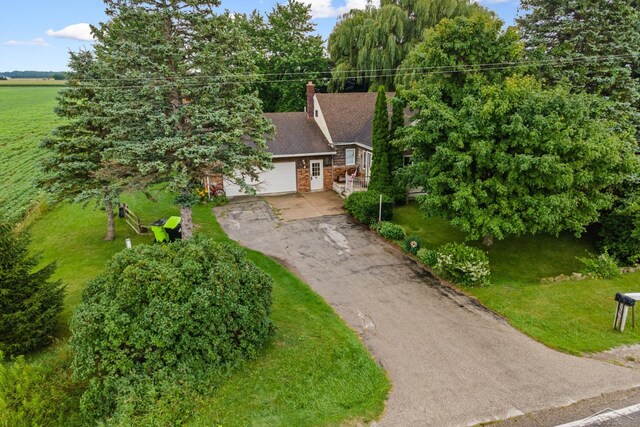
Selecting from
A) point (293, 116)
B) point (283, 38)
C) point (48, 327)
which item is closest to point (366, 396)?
point (48, 327)

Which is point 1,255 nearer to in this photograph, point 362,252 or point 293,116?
point 362,252

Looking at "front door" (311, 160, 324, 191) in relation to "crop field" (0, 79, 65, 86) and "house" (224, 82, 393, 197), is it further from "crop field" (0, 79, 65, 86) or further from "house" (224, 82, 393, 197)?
"crop field" (0, 79, 65, 86)

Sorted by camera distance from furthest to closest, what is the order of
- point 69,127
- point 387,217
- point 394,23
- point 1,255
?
point 394,23
point 387,217
point 69,127
point 1,255

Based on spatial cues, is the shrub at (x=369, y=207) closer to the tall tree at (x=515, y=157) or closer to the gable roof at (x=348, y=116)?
the tall tree at (x=515, y=157)

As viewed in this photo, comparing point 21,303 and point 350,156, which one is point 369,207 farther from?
point 21,303

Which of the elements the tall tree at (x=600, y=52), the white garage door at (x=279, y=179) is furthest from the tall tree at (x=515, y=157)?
the white garage door at (x=279, y=179)

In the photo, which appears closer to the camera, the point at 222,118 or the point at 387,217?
the point at 222,118

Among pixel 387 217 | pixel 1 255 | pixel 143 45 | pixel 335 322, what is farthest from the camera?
pixel 387 217
